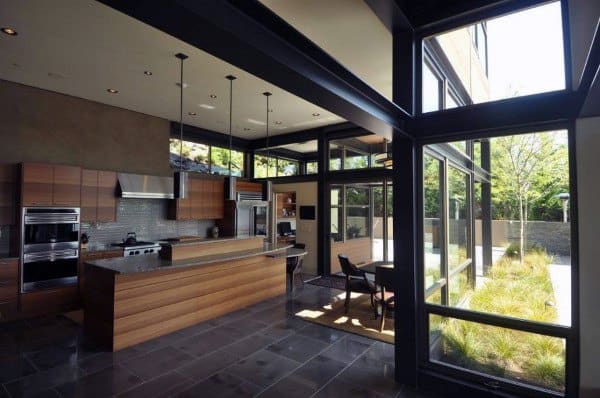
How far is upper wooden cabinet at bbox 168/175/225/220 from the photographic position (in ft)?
22.6

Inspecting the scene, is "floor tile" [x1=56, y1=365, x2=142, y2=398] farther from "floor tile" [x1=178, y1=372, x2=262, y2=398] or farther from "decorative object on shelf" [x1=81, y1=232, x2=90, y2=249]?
"decorative object on shelf" [x1=81, y1=232, x2=90, y2=249]

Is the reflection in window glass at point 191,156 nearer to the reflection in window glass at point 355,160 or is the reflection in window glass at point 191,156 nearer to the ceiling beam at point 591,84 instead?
the reflection in window glass at point 355,160

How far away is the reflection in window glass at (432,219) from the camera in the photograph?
3.17 m

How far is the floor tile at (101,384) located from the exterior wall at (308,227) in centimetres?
509

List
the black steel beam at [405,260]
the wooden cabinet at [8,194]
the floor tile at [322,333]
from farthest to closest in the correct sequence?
the wooden cabinet at [8,194], the floor tile at [322,333], the black steel beam at [405,260]

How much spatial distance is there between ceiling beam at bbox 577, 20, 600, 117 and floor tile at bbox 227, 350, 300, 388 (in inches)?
126

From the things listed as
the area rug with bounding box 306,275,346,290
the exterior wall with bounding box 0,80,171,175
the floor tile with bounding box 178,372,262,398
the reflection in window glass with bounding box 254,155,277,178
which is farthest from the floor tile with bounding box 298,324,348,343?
the reflection in window glass with bounding box 254,155,277,178

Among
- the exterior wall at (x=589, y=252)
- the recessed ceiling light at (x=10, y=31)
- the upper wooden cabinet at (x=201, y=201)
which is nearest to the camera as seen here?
the exterior wall at (x=589, y=252)

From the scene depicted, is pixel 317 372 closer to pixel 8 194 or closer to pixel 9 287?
pixel 9 287

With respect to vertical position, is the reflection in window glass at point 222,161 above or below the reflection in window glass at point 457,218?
above

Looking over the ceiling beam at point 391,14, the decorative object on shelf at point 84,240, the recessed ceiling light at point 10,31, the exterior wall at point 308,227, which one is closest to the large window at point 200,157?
the exterior wall at point 308,227

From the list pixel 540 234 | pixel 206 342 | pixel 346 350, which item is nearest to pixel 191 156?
pixel 206 342

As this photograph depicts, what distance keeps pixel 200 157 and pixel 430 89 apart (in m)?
5.72

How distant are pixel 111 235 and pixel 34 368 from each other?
3.12 meters
